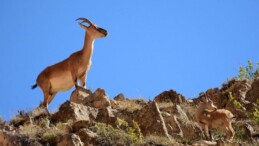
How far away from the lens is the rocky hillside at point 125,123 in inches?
598

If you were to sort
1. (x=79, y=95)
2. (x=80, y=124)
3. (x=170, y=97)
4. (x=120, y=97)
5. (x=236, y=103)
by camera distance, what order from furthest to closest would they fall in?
1. (x=120, y=97)
2. (x=170, y=97)
3. (x=79, y=95)
4. (x=236, y=103)
5. (x=80, y=124)

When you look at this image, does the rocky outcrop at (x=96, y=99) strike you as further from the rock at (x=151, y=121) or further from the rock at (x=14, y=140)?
the rock at (x=14, y=140)

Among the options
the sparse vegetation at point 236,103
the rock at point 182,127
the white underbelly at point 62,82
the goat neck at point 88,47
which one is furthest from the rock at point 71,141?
the goat neck at point 88,47

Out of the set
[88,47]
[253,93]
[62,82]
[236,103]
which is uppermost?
[88,47]

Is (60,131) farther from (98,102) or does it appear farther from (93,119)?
(98,102)

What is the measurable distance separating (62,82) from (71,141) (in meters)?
7.04

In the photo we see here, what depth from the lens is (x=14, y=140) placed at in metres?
14.9

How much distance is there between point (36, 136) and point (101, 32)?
7298 millimetres

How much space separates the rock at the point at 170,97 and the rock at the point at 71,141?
19.1 ft

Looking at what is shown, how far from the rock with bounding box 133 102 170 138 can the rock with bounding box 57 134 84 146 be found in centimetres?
222

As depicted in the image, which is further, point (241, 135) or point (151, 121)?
point (151, 121)

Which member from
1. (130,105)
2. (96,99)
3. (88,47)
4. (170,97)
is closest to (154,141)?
(130,105)

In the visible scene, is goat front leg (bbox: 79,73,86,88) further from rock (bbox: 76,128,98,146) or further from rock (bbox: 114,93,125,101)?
rock (bbox: 76,128,98,146)

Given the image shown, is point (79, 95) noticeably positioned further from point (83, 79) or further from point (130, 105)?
point (83, 79)
